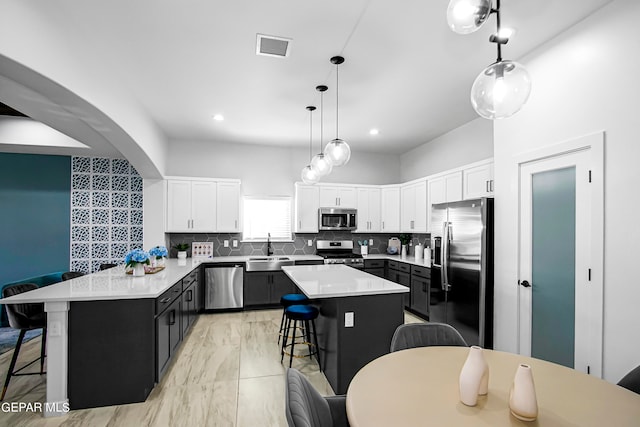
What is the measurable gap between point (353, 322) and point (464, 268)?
1.66 metres

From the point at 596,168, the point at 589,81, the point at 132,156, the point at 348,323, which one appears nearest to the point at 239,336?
the point at 348,323

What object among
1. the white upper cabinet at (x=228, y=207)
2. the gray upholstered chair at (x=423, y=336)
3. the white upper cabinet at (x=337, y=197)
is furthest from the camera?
the white upper cabinet at (x=337, y=197)

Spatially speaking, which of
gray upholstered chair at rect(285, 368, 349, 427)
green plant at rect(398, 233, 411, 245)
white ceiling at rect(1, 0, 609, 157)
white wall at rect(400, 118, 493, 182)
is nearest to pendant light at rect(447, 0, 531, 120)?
white ceiling at rect(1, 0, 609, 157)

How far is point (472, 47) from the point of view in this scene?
2.77 m

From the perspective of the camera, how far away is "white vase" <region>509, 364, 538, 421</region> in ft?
3.54

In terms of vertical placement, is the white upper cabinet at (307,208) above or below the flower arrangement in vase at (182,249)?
above

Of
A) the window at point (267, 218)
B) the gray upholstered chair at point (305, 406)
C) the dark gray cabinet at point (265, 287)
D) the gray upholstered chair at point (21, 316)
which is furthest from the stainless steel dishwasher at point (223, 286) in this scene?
the gray upholstered chair at point (305, 406)

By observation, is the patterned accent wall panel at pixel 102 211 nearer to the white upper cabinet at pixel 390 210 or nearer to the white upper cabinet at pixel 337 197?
the white upper cabinet at pixel 337 197

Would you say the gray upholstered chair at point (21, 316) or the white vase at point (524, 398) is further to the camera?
the gray upholstered chair at point (21, 316)

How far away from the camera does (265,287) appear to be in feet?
17.7

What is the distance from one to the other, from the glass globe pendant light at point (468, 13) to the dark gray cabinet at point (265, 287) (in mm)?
4535

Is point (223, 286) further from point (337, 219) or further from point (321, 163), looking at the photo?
point (321, 163)

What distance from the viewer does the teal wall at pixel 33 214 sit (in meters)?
5.00

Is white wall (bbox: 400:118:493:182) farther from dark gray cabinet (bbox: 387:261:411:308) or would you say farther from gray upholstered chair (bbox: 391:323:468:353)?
gray upholstered chair (bbox: 391:323:468:353)
